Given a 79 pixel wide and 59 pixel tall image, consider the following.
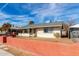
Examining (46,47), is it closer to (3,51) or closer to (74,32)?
(74,32)

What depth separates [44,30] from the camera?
14.3 ft

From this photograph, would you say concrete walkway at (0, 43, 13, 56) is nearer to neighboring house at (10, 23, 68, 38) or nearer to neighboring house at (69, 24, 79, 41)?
neighboring house at (10, 23, 68, 38)

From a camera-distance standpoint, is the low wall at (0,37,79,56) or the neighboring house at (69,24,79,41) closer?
the low wall at (0,37,79,56)

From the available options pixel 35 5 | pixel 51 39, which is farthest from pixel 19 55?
pixel 35 5

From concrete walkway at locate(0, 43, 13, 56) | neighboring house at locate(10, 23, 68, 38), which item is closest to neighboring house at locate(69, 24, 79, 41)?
neighboring house at locate(10, 23, 68, 38)

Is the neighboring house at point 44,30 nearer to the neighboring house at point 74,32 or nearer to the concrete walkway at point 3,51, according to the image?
the neighboring house at point 74,32

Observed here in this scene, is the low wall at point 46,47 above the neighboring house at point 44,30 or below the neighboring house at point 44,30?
below

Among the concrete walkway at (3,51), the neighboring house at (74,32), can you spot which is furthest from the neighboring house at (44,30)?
the concrete walkway at (3,51)

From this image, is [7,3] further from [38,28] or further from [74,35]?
[74,35]

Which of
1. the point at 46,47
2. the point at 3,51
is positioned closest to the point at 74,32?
the point at 46,47

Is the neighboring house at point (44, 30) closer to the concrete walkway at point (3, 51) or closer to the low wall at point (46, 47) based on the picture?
the low wall at point (46, 47)

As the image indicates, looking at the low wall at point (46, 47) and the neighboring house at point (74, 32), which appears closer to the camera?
the low wall at point (46, 47)

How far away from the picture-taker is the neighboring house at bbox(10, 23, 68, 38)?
4.19m

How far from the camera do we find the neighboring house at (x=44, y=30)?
13.8 feet
